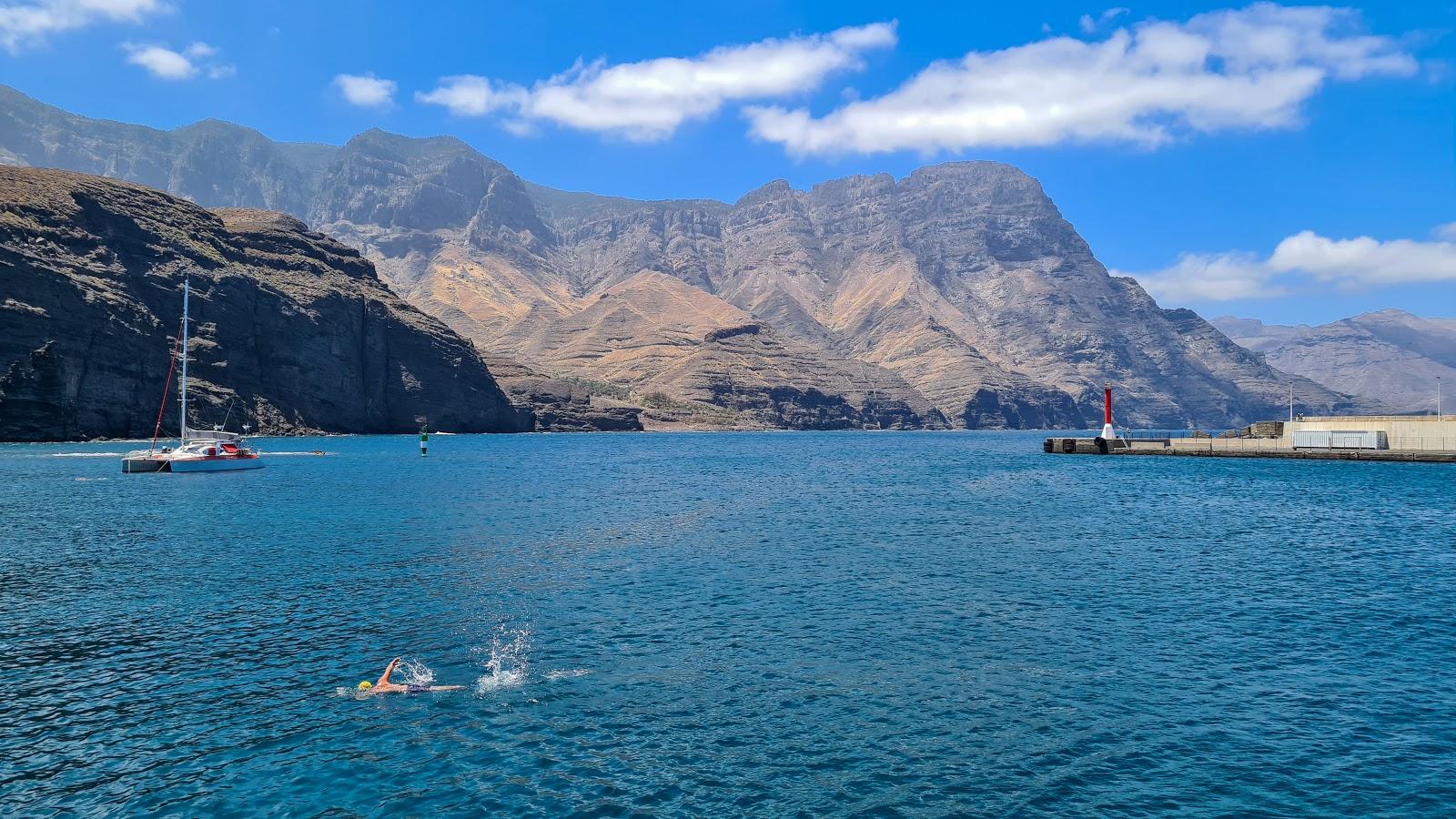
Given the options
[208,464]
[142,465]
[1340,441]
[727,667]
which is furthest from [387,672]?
[1340,441]

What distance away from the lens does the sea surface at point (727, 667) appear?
19.1 metres

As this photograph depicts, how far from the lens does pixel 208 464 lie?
356 ft

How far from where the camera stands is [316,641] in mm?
30562

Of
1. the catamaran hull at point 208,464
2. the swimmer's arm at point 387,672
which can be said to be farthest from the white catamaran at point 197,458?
the swimmer's arm at point 387,672

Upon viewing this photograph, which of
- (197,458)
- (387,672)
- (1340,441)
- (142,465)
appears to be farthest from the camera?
(1340,441)

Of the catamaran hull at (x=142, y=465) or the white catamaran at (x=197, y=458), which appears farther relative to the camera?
the white catamaran at (x=197, y=458)

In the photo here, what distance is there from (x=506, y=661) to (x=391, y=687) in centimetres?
414

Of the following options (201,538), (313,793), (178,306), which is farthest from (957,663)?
(178,306)

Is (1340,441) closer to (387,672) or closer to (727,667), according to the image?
(727,667)

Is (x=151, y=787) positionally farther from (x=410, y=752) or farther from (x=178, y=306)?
(x=178, y=306)

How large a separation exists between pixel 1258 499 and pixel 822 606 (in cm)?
6461

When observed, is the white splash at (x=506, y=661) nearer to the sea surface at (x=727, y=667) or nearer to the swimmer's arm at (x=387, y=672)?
the sea surface at (x=727, y=667)

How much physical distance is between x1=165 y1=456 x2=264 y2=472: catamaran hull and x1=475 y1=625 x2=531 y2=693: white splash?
309ft

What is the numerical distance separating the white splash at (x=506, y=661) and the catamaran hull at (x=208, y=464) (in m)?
94.3
